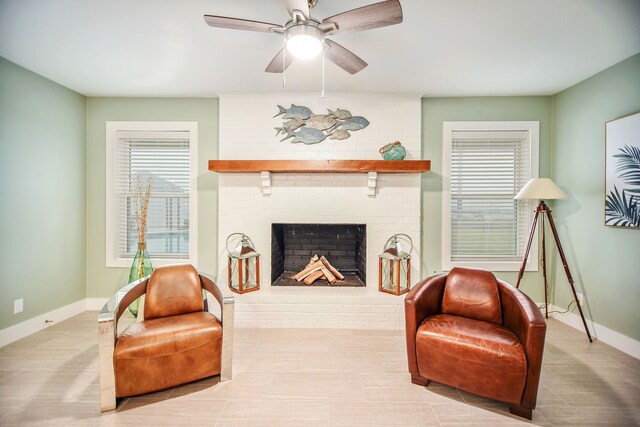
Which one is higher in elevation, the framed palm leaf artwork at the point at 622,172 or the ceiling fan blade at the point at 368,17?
the ceiling fan blade at the point at 368,17

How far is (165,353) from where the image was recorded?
6.88 feet

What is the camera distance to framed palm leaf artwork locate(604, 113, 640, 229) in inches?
109

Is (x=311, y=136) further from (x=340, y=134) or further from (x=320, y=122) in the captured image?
(x=340, y=134)

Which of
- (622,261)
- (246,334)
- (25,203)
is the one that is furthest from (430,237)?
(25,203)

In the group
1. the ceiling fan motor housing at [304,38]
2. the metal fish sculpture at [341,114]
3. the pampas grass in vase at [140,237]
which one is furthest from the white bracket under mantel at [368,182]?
the ceiling fan motor housing at [304,38]

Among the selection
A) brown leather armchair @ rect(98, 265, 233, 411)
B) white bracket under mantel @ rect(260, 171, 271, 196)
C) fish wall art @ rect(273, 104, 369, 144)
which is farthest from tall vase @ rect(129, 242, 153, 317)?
fish wall art @ rect(273, 104, 369, 144)

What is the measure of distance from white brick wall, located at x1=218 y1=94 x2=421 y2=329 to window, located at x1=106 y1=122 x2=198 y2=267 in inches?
18.1

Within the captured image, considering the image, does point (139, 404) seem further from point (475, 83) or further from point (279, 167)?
point (475, 83)

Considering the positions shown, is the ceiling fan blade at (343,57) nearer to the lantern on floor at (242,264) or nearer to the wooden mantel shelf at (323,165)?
the wooden mantel shelf at (323,165)

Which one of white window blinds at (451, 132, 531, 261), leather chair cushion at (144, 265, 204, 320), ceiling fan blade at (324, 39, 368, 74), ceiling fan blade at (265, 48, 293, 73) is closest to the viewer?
ceiling fan blade at (324, 39, 368, 74)

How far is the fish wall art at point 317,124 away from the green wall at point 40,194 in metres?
2.39

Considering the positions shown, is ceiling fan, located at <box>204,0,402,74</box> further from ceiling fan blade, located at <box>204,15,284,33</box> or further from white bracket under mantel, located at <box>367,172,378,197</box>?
white bracket under mantel, located at <box>367,172,378,197</box>

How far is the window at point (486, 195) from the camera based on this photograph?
12.7 feet

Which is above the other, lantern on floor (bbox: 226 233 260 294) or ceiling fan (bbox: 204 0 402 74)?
ceiling fan (bbox: 204 0 402 74)
